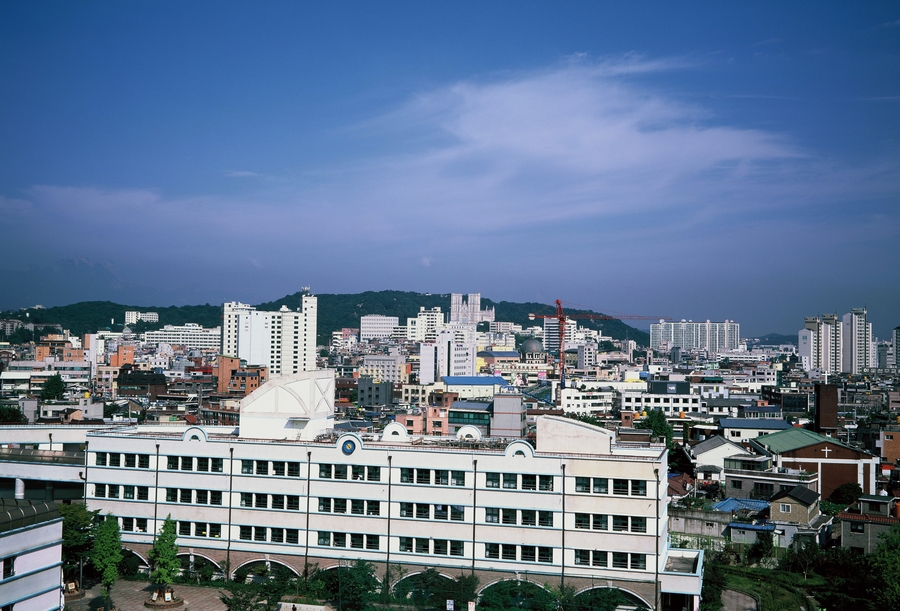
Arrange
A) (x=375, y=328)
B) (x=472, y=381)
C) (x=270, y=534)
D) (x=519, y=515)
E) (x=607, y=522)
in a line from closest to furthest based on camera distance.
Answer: (x=607, y=522)
(x=519, y=515)
(x=270, y=534)
(x=472, y=381)
(x=375, y=328)

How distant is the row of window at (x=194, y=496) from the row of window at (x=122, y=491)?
70 centimetres

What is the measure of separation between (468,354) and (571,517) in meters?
72.9

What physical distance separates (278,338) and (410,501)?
235ft

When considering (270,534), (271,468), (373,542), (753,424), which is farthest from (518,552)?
(753,424)

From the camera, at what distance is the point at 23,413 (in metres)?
43.8

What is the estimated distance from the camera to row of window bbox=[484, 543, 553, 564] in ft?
64.6

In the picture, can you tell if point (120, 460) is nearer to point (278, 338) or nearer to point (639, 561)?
point (639, 561)

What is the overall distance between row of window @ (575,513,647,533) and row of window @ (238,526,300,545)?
723 cm

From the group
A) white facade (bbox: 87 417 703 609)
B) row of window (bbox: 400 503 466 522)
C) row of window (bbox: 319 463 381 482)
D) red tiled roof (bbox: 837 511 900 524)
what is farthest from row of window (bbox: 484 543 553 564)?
red tiled roof (bbox: 837 511 900 524)

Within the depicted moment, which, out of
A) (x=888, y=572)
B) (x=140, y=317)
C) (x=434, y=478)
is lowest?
(x=888, y=572)

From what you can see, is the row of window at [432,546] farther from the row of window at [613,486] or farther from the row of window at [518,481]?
the row of window at [613,486]

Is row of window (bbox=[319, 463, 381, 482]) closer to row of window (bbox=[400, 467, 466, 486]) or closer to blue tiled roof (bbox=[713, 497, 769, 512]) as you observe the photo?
row of window (bbox=[400, 467, 466, 486])

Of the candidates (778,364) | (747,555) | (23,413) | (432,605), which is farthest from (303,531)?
(778,364)

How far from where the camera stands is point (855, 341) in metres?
124
